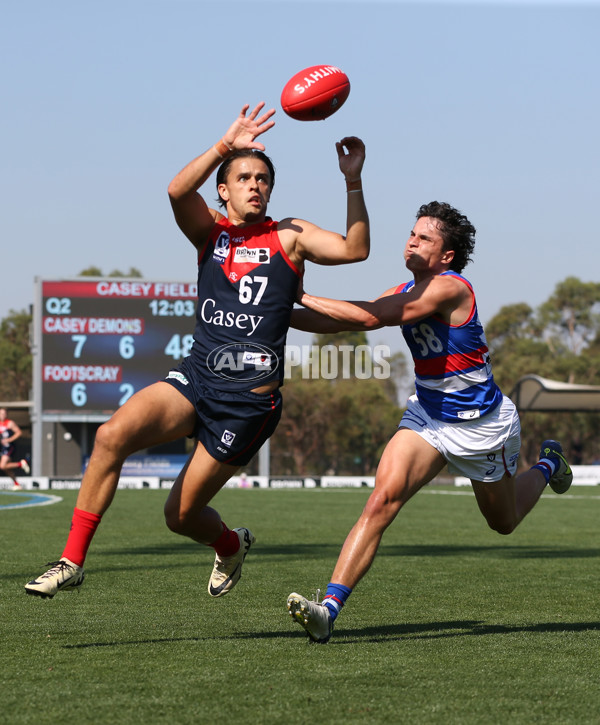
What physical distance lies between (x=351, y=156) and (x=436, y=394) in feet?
4.78

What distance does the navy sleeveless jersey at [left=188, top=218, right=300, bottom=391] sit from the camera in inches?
219

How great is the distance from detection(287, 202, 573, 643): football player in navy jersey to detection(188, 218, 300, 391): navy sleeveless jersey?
9.9 inches

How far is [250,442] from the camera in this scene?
5641 mm

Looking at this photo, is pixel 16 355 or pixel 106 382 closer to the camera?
pixel 106 382

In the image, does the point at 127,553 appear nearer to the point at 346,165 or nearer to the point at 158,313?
the point at 346,165

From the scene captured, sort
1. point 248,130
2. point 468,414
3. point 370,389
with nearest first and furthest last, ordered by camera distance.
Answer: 1. point 248,130
2. point 468,414
3. point 370,389

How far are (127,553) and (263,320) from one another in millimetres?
6252

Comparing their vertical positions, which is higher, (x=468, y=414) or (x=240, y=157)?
(x=240, y=157)

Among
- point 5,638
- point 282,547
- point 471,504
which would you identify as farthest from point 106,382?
point 5,638

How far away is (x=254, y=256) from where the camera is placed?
561 cm

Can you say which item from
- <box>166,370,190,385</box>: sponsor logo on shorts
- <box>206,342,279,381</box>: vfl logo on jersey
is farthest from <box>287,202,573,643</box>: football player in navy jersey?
<box>166,370,190,385</box>: sponsor logo on shorts

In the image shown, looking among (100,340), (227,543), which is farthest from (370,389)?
(227,543)

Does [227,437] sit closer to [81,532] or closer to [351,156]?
[81,532]

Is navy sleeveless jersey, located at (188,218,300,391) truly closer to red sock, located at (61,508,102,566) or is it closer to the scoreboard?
red sock, located at (61,508,102,566)
